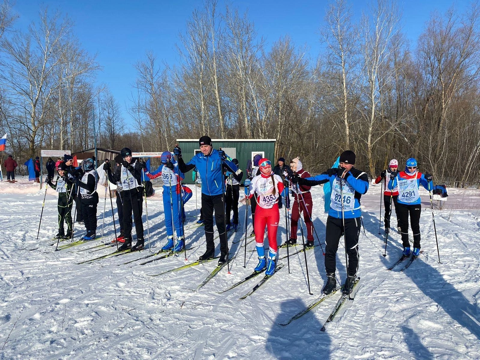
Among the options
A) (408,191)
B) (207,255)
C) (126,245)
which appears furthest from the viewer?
(126,245)

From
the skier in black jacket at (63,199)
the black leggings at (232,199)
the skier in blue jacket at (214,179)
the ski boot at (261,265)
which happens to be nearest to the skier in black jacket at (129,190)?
the skier in blue jacket at (214,179)

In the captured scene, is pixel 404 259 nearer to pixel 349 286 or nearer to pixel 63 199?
pixel 349 286

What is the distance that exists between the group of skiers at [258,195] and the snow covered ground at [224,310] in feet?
1.57

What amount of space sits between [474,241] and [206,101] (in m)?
26.0

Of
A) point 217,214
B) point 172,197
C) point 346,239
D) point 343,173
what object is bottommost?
point 346,239

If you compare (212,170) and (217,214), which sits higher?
(212,170)

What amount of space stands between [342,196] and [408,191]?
8.53ft

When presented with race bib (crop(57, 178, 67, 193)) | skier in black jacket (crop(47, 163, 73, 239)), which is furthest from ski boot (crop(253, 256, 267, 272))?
race bib (crop(57, 178, 67, 193))

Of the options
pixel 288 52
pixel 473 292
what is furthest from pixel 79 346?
pixel 288 52

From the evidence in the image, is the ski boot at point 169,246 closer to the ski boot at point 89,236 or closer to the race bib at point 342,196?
the ski boot at point 89,236

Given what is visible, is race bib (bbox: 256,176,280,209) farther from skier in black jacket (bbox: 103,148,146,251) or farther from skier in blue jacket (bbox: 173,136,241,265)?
skier in black jacket (bbox: 103,148,146,251)

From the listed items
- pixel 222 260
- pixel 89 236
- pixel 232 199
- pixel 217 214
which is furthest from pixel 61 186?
pixel 222 260

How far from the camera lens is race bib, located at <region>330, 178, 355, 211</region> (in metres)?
4.25

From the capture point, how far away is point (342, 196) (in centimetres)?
422
